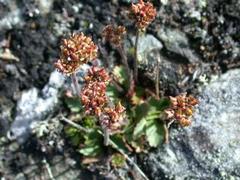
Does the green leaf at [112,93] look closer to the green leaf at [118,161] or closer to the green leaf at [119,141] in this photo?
the green leaf at [119,141]

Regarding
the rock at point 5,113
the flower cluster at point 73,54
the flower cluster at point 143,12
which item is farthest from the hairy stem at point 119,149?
the flower cluster at point 143,12

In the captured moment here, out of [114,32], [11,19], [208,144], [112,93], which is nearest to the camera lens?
[114,32]

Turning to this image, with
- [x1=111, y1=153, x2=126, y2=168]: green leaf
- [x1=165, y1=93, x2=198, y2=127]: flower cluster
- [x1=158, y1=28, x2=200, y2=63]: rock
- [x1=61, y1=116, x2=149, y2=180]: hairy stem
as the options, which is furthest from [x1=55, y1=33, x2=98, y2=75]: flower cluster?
[x1=158, y1=28, x2=200, y2=63]: rock

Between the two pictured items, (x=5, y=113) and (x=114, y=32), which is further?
(x=5, y=113)

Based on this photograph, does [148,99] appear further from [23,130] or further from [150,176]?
[23,130]

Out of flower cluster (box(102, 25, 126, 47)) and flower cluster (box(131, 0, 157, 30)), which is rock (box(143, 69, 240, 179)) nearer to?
flower cluster (box(102, 25, 126, 47))

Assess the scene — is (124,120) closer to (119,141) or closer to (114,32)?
(119,141)

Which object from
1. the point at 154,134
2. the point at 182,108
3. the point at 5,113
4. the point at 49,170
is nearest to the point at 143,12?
the point at 182,108
